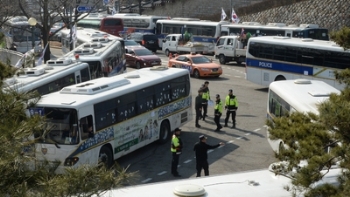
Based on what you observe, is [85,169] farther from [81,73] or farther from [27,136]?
[81,73]

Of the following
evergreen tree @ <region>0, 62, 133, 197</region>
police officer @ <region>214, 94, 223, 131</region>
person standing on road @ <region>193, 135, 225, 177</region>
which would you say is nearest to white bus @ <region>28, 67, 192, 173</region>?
police officer @ <region>214, 94, 223, 131</region>

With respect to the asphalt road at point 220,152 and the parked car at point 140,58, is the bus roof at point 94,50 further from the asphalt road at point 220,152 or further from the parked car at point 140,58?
the parked car at point 140,58

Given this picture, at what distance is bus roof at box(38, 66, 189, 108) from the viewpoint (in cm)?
1628

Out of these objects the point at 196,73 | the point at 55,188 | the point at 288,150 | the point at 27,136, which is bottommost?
the point at 196,73

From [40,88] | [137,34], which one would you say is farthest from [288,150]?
[137,34]

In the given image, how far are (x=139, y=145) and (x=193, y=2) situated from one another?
158 ft

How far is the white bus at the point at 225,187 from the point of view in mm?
10906

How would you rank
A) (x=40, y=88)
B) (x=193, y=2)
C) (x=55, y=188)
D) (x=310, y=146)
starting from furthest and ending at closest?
(x=193, y=2) < (x=40, y=88) < (x=310, y=146) < (x=55, y=188)

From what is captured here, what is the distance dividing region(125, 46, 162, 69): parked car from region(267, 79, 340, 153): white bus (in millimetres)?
17509

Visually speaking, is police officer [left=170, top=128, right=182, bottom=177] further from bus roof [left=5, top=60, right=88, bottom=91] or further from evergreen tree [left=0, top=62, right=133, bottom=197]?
evergreen tree [left=0, top=62, right=133, bottom=197]

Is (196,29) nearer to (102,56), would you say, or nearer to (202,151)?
(102,56)

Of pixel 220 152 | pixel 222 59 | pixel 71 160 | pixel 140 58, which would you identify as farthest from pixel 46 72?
pixel 222 59

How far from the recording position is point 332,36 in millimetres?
10070

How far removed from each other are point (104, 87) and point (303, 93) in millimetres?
5532
